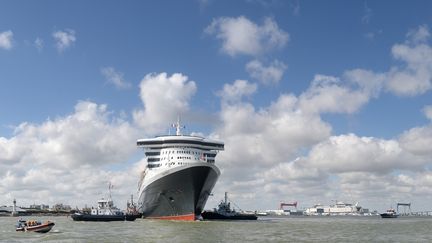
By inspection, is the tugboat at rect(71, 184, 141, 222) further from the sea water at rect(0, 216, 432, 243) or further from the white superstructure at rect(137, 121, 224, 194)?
the sea water at rect(0, 216, 432, 243)

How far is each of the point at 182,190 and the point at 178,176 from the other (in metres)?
2.70

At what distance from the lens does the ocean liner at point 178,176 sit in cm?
8912

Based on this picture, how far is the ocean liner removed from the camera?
8912 centimetres

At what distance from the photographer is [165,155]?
105m

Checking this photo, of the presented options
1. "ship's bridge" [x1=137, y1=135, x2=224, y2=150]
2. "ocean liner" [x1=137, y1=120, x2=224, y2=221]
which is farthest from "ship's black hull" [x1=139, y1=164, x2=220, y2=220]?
"ship's bridge" [x1=137, y1=135, x2=224, y2=150]

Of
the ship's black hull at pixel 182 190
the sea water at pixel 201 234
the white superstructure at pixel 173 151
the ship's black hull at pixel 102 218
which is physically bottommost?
the sea water at pixel 201 234

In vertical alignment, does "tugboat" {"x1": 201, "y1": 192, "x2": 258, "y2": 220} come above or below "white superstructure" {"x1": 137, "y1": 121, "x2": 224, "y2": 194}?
below

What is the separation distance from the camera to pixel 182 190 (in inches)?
3521

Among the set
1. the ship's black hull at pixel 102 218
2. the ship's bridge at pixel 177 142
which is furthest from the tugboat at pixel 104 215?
the ship's bridge at pixel 177 142

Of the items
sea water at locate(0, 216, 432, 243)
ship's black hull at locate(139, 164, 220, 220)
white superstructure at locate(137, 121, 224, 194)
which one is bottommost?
sea water at locate(0, 216, 432, 243)

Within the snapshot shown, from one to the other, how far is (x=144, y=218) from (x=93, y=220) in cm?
1124

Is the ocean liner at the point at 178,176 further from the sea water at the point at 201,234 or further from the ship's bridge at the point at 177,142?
the sea water at the point at 201,234

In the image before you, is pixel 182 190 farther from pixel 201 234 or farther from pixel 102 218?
pixel 102 218

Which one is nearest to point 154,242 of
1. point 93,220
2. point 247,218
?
point 93,220
